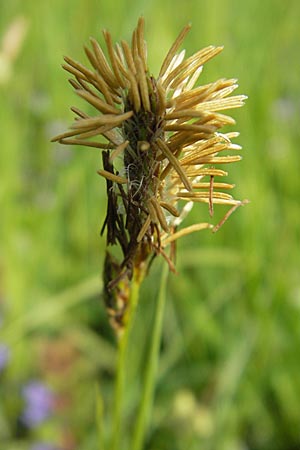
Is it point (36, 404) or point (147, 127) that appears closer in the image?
point (147, 127)

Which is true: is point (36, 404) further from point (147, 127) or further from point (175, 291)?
point (147, 127)

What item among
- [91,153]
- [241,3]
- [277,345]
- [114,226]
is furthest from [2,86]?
[114,226]

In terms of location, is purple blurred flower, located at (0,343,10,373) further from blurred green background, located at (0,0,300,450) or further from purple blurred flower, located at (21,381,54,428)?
purple blurred flower, located at (21,381,54,428)

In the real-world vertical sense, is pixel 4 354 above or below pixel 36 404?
above

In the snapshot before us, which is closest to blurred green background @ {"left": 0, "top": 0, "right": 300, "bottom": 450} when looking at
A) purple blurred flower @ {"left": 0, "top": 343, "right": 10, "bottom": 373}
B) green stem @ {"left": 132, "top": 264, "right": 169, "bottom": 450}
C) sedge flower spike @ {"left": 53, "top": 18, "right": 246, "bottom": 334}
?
purple blurred flower @ {"left": 0, "top": 343, "right": 10, "bottom": 373}

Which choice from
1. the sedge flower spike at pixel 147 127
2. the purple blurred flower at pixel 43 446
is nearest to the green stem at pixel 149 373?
the sedge flower spike at pixel 147 127

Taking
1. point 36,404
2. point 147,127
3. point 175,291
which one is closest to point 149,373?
point 147,127

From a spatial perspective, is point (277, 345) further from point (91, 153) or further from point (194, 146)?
point (194, 146)
